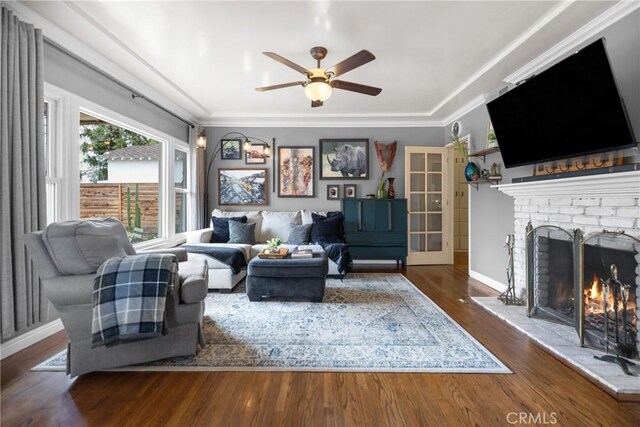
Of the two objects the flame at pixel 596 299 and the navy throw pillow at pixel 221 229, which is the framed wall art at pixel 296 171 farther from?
the flame at pixel 596 299

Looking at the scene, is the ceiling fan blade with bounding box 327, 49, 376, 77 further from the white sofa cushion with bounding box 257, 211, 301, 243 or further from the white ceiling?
the white sofa cushion with bounding box 257, 211, 301, 243

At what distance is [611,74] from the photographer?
74.4 inches

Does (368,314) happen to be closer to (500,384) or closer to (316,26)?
(500,384)

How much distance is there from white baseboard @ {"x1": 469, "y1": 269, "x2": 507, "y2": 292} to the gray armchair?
3.45 m

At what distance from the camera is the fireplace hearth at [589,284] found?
1947mm

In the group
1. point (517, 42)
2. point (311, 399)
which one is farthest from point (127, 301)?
point (517, 42)

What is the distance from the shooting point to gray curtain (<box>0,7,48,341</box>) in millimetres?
2018

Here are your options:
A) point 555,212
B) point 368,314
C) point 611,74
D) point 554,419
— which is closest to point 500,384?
point 554,419

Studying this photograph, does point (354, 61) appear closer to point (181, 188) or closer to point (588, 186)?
point (588, 186)

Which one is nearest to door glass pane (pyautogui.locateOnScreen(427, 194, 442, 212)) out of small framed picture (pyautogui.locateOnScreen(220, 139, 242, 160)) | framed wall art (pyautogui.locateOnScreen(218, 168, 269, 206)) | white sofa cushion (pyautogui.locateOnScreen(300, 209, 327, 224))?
white sofa cushion (pyautogui.locateOnScreen(300, 209, 327, 224))

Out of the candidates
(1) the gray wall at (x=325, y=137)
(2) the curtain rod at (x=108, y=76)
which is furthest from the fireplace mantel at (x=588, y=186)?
(2) the curtain rod at (x=108, y=76)

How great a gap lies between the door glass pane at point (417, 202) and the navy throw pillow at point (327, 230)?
56.6 inches

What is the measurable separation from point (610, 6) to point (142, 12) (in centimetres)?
360

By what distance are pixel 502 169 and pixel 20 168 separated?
4.69 metres
